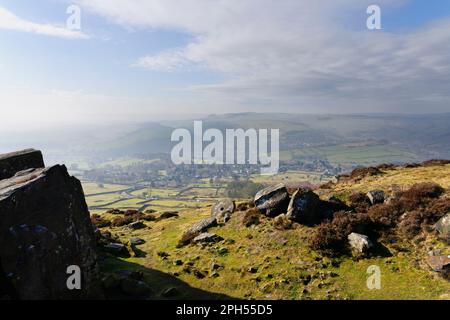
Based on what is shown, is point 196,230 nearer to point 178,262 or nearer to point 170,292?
point 178,262

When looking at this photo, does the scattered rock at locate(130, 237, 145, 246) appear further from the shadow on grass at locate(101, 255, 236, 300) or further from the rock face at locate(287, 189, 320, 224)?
the rock face at locate(287, 189, 320, 224)

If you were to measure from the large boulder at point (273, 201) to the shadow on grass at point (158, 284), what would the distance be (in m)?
10.4

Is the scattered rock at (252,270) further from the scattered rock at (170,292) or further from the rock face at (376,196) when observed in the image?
the rock face at (376,196)

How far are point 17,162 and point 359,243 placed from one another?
2339 centimetres

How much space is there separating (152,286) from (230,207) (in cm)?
1379

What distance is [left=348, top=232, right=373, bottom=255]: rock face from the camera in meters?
22.9

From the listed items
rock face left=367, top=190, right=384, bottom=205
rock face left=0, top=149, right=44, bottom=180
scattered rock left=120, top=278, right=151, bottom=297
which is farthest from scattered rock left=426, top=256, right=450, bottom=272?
rock face left=0, top=149, right=44, bottom=180

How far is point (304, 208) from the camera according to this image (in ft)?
89.9

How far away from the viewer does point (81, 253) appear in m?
17.1

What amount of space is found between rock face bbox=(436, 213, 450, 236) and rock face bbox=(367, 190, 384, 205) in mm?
5481
